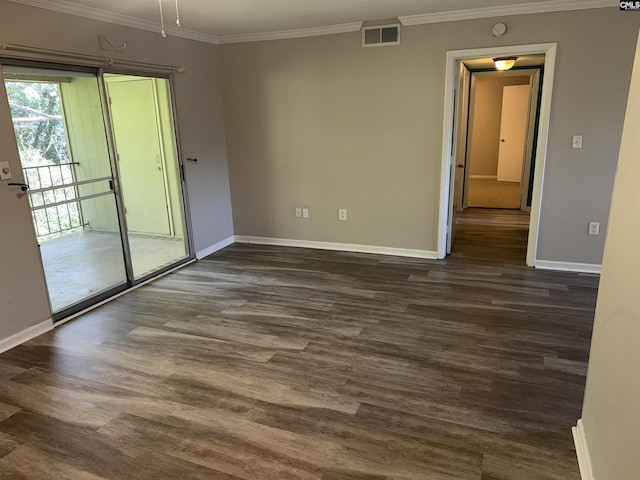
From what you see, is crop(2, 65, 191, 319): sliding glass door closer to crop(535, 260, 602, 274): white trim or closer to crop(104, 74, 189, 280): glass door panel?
crop(104, 74, 189, 280): glass door panel

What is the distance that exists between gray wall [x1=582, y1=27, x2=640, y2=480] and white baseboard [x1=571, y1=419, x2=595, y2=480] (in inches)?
1.8

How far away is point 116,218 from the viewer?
4.01m

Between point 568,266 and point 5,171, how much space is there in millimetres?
4887

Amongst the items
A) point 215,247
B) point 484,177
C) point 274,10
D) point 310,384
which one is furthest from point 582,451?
point 484,177

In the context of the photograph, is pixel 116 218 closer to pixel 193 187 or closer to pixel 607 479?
pixel 193 187

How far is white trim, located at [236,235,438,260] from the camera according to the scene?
193 inches

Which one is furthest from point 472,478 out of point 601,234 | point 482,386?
point 601,234

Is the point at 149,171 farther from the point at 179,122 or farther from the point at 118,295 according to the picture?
the point at 118,295

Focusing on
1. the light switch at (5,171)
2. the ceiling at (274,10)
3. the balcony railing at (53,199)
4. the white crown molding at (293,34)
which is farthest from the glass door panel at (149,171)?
the light switch at (5,171)

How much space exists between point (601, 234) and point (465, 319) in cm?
188

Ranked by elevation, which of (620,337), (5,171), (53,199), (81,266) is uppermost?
(5,171)

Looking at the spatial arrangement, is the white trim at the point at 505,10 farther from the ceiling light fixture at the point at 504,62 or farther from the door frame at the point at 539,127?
the ceiling light fixture at the point at 504,62

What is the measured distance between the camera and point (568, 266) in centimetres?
435

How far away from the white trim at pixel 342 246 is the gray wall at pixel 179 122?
0.41 meters
